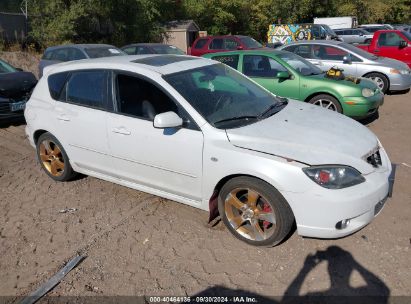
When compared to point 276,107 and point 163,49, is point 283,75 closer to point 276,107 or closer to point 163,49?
point 276,107

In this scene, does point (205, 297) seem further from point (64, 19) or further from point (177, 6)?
point (177, 6)

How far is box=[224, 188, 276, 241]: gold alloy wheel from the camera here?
3.30m

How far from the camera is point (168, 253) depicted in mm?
3451

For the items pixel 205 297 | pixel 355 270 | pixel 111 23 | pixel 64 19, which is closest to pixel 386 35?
pixel 355 270

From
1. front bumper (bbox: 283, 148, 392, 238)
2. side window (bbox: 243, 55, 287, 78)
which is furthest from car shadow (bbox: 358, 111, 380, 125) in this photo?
front bumper (bbox: 283, 148, 392, 238)

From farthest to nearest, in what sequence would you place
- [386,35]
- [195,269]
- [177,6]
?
[177,6] → [386,35] → [195,269]

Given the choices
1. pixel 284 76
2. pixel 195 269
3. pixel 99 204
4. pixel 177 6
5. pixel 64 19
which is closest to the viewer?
pixel 195 269

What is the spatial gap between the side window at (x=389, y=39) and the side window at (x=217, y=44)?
5.77 meters

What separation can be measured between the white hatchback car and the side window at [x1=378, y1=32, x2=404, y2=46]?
931 centimetres

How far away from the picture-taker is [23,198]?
466 centimetres

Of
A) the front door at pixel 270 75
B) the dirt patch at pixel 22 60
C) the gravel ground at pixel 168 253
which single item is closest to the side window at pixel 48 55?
the dirt patch at pixel 22 60

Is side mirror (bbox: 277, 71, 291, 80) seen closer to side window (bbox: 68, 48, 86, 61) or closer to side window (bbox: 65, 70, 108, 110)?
side window (bbox: 65, 70, 108, 110)

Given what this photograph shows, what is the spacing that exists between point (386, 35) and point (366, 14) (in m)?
35.1

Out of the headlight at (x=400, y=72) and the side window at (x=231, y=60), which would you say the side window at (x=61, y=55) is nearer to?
the side window at (x=231, y=60)
